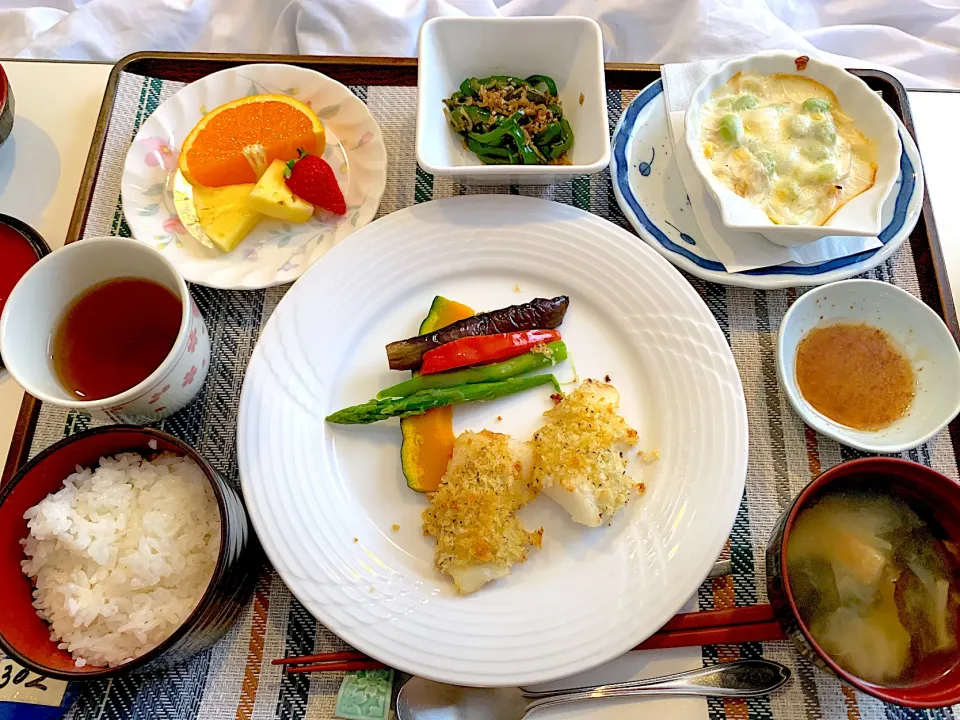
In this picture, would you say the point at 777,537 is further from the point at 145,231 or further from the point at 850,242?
the point at 145,231

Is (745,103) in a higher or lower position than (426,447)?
higher

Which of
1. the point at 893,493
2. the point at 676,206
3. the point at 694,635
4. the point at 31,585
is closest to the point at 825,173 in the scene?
the point at 676,206

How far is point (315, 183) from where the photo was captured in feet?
6.78

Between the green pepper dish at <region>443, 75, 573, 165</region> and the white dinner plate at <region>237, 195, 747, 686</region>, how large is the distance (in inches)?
6.9

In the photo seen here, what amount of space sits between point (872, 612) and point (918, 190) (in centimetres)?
143

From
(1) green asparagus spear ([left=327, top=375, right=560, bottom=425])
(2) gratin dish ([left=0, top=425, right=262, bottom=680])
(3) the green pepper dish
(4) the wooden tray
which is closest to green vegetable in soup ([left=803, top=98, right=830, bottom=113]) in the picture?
(4) the wooden tray

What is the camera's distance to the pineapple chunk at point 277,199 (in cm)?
206

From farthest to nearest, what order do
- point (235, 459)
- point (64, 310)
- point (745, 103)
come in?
point (745, 103), point (235, 459), point (64, 310)

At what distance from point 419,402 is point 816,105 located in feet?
5.40

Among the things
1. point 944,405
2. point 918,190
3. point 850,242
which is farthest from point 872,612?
point 918,190

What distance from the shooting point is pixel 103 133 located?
2.29 metres

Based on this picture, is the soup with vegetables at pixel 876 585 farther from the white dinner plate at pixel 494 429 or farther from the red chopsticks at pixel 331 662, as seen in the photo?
the red chopsticks at pixel 331 662

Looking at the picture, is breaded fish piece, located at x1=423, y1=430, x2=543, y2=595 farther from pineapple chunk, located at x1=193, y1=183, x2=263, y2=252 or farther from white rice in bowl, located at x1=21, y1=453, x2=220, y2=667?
pineapple chunk, located at x1=193, y1=183, x2=263, y2=252

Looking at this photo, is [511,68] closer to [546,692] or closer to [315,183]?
[315,183]
